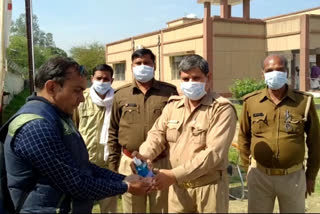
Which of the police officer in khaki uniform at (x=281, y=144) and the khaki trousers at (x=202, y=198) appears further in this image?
the police officer in khaki uniform at (x=281, y=144)

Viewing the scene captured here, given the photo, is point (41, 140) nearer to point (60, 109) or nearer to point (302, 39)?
point (60, 109)

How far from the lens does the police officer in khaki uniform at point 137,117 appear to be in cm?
338

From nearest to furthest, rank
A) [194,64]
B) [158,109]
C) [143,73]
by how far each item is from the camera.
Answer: [194,64], [158,109], [143,73]

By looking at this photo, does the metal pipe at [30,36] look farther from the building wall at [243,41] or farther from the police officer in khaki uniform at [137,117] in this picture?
the building wall at [243,41]

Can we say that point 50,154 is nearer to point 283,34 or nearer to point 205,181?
point 205,181

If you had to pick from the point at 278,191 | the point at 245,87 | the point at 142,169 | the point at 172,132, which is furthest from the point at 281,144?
the point at 245,87

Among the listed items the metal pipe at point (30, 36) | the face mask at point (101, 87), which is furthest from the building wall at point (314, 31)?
the face mask at point (101, 87)

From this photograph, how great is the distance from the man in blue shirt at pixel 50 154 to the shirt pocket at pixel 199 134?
0.74m

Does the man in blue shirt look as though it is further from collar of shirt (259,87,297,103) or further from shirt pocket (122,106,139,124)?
collar of shirt (259,87,297,103)

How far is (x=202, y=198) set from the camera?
8.70 ft

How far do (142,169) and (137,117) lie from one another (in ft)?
3.76

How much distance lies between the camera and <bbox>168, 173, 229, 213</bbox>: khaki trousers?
103 inches

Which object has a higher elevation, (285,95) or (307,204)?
(285,95)

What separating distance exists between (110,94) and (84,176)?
2094mm
